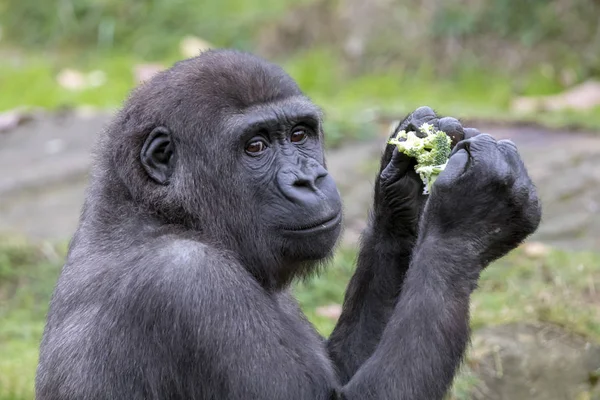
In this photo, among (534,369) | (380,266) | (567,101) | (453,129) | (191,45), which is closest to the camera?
(453,129)

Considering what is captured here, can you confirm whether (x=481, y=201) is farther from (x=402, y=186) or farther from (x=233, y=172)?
(x=233, y=172)

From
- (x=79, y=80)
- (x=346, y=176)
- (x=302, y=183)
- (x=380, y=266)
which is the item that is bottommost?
(x=346, y=176)

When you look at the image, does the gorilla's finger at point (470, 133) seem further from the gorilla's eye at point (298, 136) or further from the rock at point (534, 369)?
the rock at point (534, 369)

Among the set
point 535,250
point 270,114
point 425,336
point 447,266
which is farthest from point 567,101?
point 425,336

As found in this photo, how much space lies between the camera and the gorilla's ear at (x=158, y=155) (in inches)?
192

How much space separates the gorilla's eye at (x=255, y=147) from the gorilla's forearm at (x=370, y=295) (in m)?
0.77

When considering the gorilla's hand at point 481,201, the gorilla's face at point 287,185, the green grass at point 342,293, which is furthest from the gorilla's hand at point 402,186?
the green grass at point 342,293

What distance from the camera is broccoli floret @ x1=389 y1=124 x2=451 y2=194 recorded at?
15.6ft

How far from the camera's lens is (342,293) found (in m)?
8.13

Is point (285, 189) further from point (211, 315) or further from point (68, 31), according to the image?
point (68, 31)

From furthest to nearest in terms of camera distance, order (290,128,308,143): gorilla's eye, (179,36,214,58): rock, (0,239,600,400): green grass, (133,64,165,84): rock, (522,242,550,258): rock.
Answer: (179,36,214,58): rock, (133,64,165,84): rock, (522,242,550,258): rock, (0,239,600,400): green grass, (290,128,308,143): gorilla's eye

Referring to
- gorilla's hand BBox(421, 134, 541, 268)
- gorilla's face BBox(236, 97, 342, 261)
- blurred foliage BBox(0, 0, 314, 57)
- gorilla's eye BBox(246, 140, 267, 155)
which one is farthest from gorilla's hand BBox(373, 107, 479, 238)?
blurred foliage BBox(0, 0, 314, 57)

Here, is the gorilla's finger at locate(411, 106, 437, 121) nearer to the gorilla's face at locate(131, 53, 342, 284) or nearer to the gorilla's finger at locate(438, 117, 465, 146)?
the gorilla's finger at locate(438, 117, 465, 146)

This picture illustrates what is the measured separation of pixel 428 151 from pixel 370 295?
96 cm
